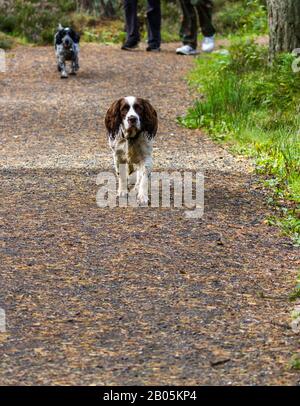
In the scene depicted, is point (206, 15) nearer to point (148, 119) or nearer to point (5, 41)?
point (5, 41)

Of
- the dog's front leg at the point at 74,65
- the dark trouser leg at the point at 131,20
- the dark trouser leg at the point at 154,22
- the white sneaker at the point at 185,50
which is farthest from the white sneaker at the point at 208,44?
the dog's front leg at the point at 74,65

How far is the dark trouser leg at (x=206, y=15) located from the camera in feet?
60.0

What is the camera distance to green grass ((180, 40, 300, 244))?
9293 mm

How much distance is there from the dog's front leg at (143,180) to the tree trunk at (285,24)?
5.75 meters

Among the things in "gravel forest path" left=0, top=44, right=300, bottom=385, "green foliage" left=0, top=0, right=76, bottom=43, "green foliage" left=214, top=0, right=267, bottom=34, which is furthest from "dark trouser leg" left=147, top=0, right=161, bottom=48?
"gravel forest path" left=0, top=44, right=300, bottom=385

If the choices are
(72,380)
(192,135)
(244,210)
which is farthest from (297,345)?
(192,135)

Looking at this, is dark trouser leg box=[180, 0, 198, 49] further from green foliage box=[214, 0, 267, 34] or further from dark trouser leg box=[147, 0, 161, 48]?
green foliage box=[214, 0, 267, 34]

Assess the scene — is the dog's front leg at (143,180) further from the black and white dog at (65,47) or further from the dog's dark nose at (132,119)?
the black and white dog at (65,47)

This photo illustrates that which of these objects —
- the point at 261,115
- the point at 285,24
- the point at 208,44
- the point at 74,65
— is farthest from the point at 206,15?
the point at 261,115

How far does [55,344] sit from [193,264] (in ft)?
5.73

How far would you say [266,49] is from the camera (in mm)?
16125

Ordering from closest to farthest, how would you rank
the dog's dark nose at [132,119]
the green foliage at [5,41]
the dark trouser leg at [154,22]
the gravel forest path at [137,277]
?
the gravel forest path at [137,277] < the dog's dark nose at [132,119] < the dark trouser leg at [154,22] < the green foliage at [5,41]

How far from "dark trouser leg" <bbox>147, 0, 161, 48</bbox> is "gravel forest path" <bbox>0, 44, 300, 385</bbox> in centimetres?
715

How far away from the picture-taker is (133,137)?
28.9 ft
